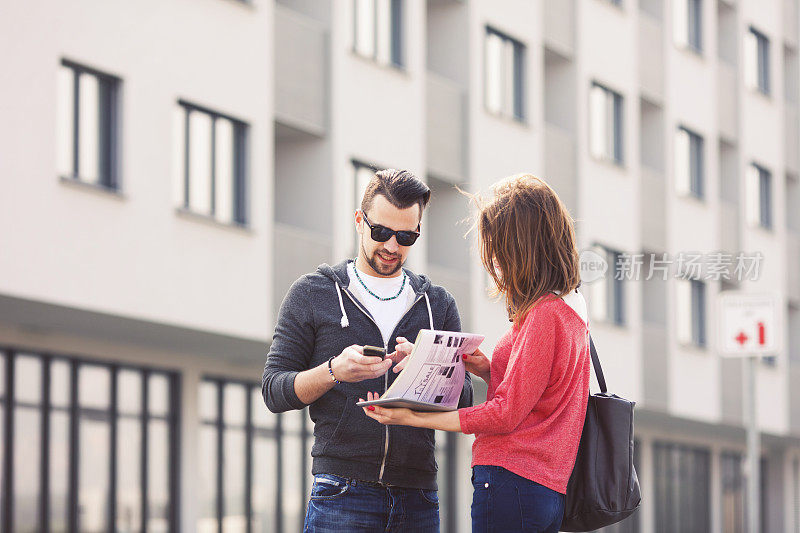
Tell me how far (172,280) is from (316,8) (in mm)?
5395

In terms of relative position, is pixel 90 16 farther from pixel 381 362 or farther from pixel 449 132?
pixel 381 362

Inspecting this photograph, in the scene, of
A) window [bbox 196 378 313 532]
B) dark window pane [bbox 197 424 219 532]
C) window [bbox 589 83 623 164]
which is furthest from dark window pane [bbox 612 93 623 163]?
dark window pane [bbox 197 424 219 532]

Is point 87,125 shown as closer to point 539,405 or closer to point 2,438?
point 2,438

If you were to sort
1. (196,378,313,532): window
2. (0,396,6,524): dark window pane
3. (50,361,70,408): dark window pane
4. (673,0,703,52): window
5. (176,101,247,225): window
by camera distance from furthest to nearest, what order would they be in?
1. (673,0,703,52): window
2. (196,378,313,532): window
3. (176,101,247,225): window
4. (50,361,70,408): dark window pane
5. (0,396,6,524): dark window pane

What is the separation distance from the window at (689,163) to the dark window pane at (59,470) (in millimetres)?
18204

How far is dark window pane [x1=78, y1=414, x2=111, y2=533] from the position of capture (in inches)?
714

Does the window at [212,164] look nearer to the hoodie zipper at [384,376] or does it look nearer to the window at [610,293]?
the window at [610,293]

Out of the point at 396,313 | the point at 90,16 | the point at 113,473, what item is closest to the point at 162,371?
the point at 113,473

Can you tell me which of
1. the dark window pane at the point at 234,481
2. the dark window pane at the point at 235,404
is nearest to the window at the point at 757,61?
the dark window pane at the point at 235,404

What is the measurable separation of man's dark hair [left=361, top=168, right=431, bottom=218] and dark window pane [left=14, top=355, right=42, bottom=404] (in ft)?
42.1

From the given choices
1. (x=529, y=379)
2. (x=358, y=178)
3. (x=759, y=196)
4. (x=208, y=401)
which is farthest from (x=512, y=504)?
(x=759, y=196)

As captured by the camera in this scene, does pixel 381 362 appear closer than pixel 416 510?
Yes

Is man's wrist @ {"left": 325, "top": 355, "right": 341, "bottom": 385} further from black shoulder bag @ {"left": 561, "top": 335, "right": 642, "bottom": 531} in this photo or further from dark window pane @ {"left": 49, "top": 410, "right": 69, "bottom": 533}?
dark window pane @ {"left": 49, "top": 410, "right": 69, "bottom": 533}

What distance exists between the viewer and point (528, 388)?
4.76 metres
